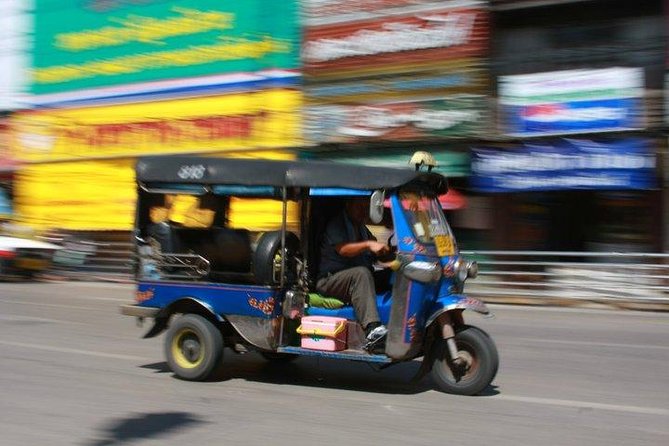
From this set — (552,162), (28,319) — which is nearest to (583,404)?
(28,319)

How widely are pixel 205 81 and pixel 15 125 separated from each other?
24.6 feet

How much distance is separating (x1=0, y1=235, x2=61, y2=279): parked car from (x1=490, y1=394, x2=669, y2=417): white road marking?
1495cm

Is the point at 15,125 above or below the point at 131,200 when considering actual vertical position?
above

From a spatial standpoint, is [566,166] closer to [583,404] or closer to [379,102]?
[379,102]

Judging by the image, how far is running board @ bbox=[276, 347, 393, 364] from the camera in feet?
22.0

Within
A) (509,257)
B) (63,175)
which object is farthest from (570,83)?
(63,175)

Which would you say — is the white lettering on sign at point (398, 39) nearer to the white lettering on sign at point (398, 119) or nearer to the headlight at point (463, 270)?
the white lettering on sign at point (398, 119)

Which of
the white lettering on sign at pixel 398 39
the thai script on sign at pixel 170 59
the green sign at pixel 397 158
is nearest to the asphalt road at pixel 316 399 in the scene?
the green sign at pixel 397 158

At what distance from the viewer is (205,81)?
22.0 metres

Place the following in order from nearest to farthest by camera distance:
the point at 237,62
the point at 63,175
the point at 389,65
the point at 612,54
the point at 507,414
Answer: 1. the point at 507,414
2. the point at 612,54
3. the point at 389,65
4. the point at 237,62
5. the point at 63,175

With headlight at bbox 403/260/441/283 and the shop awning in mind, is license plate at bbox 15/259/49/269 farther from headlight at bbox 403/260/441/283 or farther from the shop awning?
headlight at bbox 403/260/441/283

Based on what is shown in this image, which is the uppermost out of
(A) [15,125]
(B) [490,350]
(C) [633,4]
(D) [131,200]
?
(C) [633,4]

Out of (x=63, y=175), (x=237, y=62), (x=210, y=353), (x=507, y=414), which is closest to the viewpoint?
(x=507, y=414)

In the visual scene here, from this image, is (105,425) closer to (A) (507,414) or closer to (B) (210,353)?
(B) (210,353)
